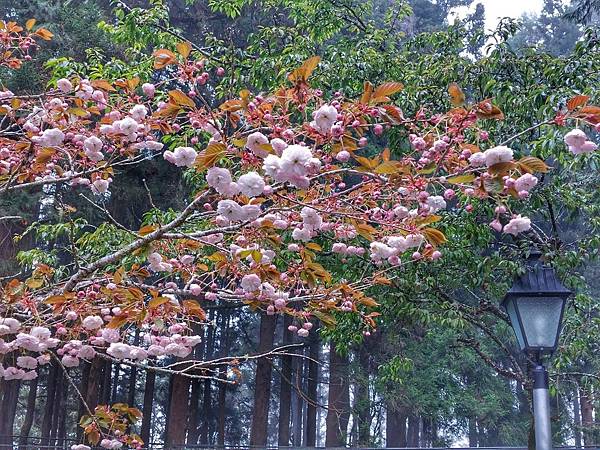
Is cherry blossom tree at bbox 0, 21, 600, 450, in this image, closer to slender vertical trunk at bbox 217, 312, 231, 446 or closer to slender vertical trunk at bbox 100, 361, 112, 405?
slender vertical trunk at bbox 100, 361, 112, 405

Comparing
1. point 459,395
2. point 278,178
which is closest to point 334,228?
point 278,178

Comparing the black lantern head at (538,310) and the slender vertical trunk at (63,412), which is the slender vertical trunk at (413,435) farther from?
the black lantern head at (538,310)

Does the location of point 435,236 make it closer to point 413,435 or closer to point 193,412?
point 193,412

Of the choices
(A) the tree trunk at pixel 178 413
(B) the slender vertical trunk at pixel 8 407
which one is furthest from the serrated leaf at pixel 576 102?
(B) the slender vertical trunk at pixel 8 407

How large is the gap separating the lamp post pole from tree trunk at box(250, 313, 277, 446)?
8.49m

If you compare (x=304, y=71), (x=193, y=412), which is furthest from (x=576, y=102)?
(x=193, y=412)

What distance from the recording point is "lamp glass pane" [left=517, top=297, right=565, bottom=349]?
2910 millimetres

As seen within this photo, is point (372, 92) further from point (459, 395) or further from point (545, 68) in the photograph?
point (459, 395)

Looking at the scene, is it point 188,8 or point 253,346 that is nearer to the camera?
point 188,8

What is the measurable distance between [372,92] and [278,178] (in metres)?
0.44

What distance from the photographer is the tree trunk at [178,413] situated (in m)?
9.73

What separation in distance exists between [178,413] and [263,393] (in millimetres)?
→ 2011

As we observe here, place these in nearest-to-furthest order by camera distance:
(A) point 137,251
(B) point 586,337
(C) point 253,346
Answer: (A) point 137,251 → (B) point 586,337 → (C) point 253,346

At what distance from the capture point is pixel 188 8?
11.5 meters
